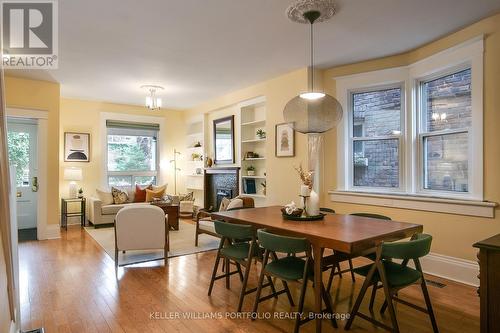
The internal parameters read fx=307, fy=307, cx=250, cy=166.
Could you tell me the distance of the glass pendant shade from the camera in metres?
2.83

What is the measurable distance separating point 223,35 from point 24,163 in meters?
4.88

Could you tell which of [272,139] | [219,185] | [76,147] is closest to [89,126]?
[76,147]

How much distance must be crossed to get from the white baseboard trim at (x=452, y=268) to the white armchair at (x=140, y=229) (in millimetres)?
3235

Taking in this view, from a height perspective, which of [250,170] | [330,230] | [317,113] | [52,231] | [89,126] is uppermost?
[89,126]

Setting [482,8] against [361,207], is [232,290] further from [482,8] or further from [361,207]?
[482,8]

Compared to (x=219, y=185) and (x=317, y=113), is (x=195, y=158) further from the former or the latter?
(x=317, y=113)

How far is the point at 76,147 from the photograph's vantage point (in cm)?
660

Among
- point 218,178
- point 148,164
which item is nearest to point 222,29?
point 218,178

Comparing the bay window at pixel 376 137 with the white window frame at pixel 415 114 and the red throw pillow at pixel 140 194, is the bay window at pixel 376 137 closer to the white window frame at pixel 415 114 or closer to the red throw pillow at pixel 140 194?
the white window frame at pixel 415 114

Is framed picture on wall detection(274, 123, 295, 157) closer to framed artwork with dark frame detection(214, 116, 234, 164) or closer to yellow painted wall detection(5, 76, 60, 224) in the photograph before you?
framed artwork with dark frame detection(214, 116, 234, 164)

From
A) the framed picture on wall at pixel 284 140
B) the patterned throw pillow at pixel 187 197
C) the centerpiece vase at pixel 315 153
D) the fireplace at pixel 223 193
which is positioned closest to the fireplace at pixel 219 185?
the fireplace at pixel 223 193

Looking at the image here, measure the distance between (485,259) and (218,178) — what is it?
529 cm

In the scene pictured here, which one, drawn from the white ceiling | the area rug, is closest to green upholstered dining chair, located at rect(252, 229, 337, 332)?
the white ceiling

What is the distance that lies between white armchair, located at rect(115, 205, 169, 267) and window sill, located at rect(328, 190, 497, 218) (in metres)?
2.46
